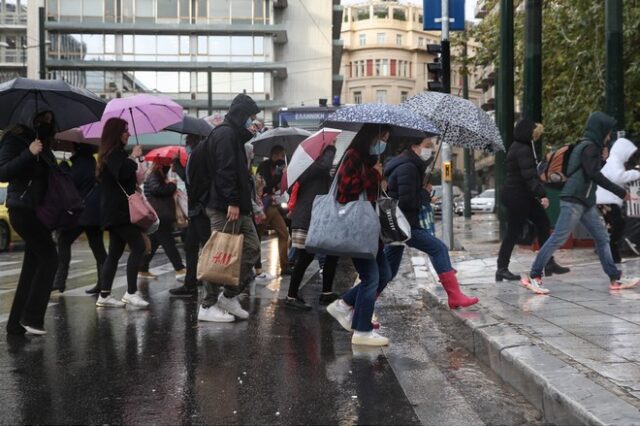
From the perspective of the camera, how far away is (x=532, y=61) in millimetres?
14859

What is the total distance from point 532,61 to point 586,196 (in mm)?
6940

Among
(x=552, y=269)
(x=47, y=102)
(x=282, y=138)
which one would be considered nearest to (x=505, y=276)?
(x=552, y=269)

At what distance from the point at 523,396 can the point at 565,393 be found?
Answer: 0.67 metres

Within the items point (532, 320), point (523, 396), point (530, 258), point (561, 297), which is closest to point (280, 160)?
point (530, 258)

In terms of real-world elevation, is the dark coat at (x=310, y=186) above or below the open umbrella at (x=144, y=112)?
below

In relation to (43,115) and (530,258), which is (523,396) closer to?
(43,115)

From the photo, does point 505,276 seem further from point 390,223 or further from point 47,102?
point 47,102

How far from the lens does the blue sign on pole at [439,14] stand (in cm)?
1484

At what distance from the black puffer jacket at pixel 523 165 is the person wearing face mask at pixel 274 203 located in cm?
338

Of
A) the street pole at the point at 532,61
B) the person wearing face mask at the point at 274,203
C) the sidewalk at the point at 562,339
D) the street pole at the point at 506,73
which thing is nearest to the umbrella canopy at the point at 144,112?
the person wearing face mask at the point at 274,203

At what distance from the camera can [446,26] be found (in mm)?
14672

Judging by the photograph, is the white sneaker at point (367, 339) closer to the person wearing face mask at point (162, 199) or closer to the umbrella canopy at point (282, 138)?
the person wearing face mask at point (162, 199)

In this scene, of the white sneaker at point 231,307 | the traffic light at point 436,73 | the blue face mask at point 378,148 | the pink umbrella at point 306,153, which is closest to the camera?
the blue face mask at point 378,148

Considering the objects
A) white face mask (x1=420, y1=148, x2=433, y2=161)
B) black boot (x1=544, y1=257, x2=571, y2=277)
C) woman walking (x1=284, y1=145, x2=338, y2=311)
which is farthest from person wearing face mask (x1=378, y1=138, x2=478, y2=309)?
black boot (x1=544, y1=257, x2=571, y2=277)
